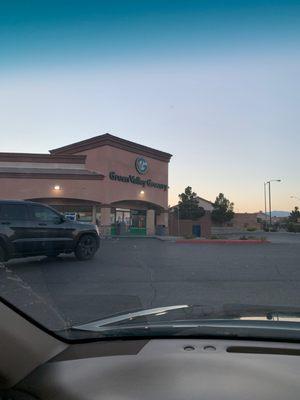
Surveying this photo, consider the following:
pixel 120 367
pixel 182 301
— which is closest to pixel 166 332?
pixel 120 367

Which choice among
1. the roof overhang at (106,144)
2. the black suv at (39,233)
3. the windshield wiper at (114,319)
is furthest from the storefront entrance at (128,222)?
the windshield wiper at (114,319)

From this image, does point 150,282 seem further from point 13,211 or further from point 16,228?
point 13,211

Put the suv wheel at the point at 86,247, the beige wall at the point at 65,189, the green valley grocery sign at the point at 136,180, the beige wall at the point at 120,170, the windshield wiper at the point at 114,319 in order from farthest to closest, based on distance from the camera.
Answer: the green valley grocery sign at the point at 136,180, the beige wall at the point at 120,170, the beige wall at the point at 65,189, the suv wheel at the point at 86,247, the windshield wiper at the point at 114,319

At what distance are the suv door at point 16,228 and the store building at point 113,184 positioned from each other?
60.2ft

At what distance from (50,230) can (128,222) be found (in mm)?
28342

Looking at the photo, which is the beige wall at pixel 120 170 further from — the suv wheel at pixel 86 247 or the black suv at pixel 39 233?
the black suv at pixel 39 233

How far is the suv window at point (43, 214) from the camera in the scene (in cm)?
1221

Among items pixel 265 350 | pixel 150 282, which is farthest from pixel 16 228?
pixel 265 350

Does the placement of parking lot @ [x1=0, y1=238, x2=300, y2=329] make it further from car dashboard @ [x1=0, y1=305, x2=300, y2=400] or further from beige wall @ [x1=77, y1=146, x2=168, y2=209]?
beige wall @ [x1=77, y1=146, x2=168, y2=209]

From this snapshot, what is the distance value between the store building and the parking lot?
62.6 ft

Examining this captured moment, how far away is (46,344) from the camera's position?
→ 2283mm

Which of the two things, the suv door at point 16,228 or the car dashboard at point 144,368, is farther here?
the suv door at point 16,228

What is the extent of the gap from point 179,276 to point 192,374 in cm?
827

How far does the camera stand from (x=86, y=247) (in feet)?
43.7
